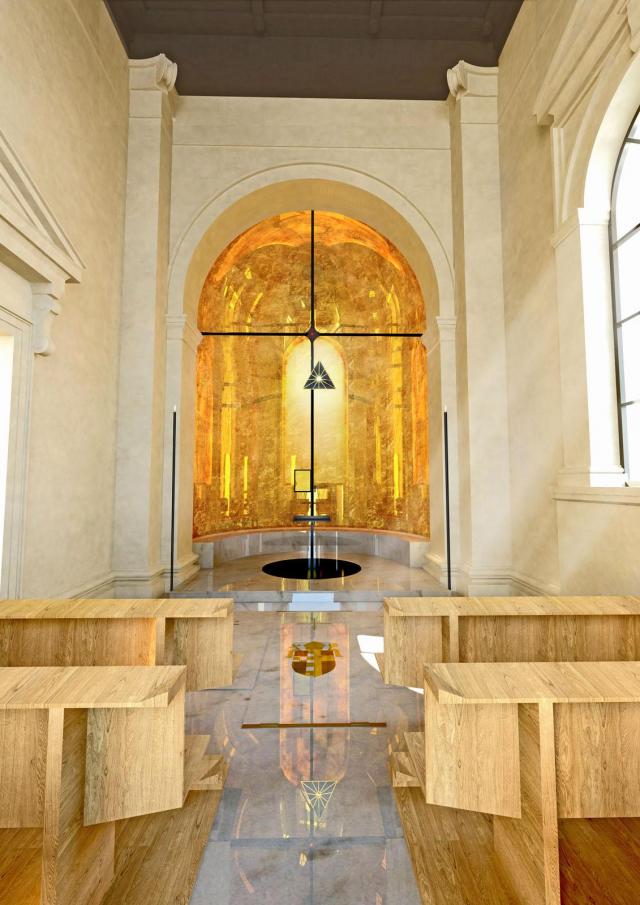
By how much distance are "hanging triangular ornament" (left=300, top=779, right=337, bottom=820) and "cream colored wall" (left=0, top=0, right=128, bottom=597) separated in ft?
7.55

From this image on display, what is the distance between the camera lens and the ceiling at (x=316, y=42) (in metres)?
5.32

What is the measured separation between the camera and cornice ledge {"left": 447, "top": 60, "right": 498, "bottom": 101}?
530 cm

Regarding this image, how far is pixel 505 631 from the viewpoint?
2.39m

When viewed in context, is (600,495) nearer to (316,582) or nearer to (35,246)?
(316,582)

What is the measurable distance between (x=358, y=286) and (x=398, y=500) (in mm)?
3964

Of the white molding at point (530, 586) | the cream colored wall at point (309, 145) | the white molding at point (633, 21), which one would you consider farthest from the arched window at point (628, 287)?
the cream colored wall at point (309, 145)

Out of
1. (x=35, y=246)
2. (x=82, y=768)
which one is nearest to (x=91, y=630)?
(x=82, y=768)

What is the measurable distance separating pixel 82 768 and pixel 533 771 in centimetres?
137

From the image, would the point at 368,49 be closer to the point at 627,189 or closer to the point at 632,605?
the point at 627,189

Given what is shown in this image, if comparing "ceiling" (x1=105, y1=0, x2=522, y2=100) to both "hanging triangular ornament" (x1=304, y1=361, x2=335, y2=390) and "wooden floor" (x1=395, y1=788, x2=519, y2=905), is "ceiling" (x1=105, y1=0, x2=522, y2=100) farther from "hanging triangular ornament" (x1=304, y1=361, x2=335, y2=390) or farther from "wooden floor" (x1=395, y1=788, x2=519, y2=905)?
"wooden floor" (x1=395, y1=788, x2=519, y2=905)

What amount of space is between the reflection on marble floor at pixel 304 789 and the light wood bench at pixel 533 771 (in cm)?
25

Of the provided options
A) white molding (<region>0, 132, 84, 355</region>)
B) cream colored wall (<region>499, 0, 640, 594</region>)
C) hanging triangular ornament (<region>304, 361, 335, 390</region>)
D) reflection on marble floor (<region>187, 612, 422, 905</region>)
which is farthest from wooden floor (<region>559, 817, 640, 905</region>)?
hanging triangular ornament (<region>304, 361, 335, 390</region>)

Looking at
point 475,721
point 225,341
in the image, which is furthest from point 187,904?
point 225,341

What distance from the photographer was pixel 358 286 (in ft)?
30.5
